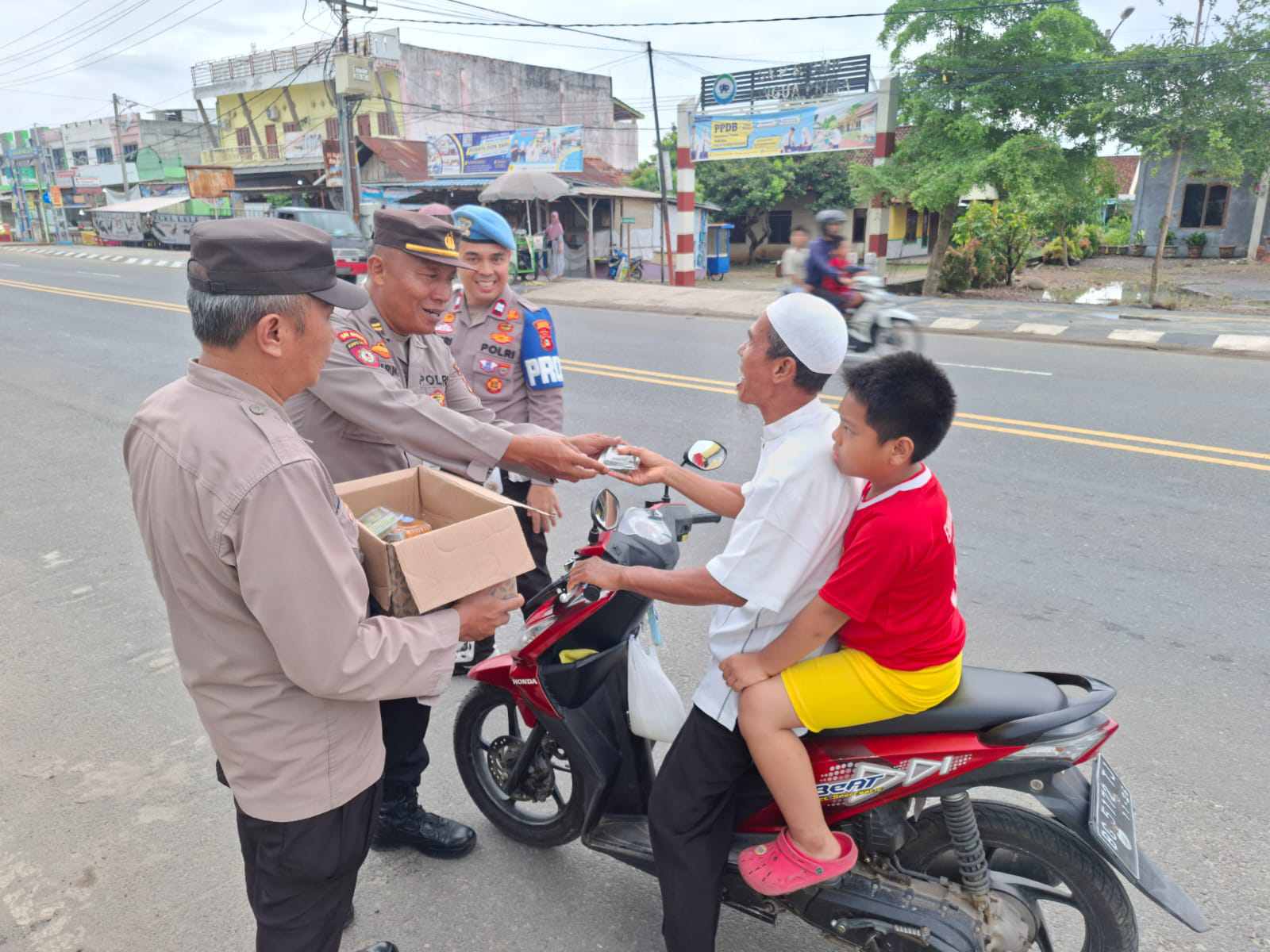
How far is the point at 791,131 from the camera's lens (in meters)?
17.8

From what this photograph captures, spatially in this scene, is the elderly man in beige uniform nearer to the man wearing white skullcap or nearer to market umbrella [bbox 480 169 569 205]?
the man wearing white skullcap

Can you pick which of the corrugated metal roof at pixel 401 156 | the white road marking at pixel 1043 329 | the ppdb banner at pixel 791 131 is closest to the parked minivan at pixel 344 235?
the corrugated metal roof at pixel 401 156

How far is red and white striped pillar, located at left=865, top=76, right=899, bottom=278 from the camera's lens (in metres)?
16.5

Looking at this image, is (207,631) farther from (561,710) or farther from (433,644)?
(561,710)

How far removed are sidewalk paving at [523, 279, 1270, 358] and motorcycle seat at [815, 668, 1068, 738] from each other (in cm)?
1051

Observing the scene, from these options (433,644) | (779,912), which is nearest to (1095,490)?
(779,912)

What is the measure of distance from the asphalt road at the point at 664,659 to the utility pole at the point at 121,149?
40033 millimetres

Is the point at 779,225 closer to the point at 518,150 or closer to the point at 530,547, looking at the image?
the point at 518,150

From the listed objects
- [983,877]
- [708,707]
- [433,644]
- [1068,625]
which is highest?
[433,644]

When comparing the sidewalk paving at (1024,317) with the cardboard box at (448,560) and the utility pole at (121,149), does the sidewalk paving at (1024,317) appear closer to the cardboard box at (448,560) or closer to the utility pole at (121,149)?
the cardboard box at (448,560)

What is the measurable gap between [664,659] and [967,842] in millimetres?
1897

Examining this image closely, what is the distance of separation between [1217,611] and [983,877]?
2750mm

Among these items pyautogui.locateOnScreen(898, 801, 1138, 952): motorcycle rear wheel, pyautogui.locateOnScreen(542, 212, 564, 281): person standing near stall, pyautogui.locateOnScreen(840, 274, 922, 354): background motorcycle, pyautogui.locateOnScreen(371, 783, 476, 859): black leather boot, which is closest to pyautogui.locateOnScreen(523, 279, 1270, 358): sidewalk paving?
pyautogui.locateOnScreen(542, 212, 564, 281): person standing near stall

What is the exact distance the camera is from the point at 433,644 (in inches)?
66.6
